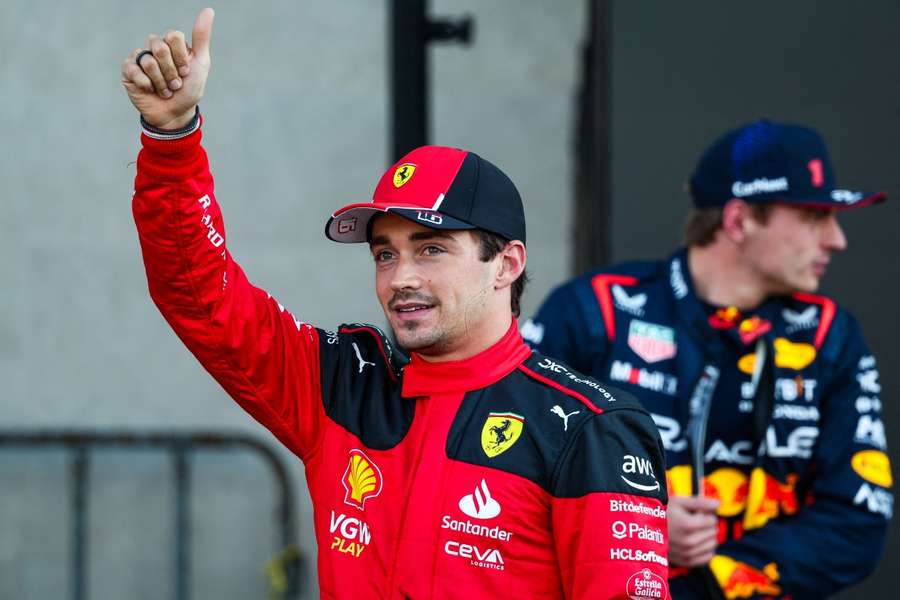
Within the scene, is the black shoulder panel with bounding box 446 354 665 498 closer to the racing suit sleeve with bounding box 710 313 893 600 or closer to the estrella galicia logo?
→ the estrella galicia logo

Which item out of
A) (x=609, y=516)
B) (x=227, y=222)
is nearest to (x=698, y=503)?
(x=609, y=516)

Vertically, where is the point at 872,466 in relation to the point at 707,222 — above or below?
below

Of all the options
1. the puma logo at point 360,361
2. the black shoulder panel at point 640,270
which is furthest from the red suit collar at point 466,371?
the black shoulder panel at point 640,270

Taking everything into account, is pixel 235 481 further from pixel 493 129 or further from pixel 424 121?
pixel 424 121

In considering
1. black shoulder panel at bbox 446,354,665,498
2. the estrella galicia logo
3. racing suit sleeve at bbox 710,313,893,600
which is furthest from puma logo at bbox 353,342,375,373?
racing suit sleeve at bbox 710,313,893,600

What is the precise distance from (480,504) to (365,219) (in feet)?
1.87

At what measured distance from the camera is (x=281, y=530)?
4961mm

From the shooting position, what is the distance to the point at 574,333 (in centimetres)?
307

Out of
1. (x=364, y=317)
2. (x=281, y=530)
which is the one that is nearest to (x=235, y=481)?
(x=281, y=530)

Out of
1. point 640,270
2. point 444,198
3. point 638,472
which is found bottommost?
point 638,472

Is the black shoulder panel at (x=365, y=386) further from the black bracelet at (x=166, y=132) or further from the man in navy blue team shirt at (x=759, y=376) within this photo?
the man in navy blue team shirt at (x=759, y=376)

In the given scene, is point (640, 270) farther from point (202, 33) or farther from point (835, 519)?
point (202, 33)

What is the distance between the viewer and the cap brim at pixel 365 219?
2.16 metres

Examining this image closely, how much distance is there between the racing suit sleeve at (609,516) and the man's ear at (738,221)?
113 cm
